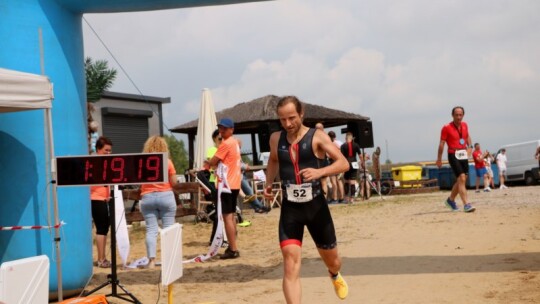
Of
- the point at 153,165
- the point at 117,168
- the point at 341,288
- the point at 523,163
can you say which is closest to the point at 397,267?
the point at 341,288

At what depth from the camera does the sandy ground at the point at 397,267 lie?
6.37 metres

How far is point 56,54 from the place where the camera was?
7176 mm

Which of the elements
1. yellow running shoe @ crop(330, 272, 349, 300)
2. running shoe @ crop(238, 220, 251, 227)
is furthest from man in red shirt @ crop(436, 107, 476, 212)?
yellow running shoe @ crop(330, 272, 349, 300)

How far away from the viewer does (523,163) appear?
29.3 meters

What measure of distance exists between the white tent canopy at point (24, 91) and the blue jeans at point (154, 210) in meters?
2.44

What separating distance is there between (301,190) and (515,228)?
5590 mm

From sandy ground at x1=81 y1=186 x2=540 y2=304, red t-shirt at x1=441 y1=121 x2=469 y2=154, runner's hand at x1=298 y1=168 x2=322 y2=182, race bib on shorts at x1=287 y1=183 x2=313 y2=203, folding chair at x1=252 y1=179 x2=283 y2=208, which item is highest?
red t-shirt at x1=441 y1=121 x2=469 y2=154

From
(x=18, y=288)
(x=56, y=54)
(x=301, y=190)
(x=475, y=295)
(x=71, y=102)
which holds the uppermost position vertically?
(x=56, y=54)

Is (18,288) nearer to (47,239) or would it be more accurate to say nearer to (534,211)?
(47,239)

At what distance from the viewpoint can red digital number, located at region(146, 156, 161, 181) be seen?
20.4 ft

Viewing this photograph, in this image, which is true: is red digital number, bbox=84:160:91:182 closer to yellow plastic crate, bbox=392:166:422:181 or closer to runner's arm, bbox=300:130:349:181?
runner's arm, bbox=300:130:349:181

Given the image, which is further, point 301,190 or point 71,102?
point 71,102

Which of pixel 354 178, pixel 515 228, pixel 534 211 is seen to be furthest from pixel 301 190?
pixel 354 178

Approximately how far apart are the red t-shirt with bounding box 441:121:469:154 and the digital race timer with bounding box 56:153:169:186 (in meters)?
6.87
